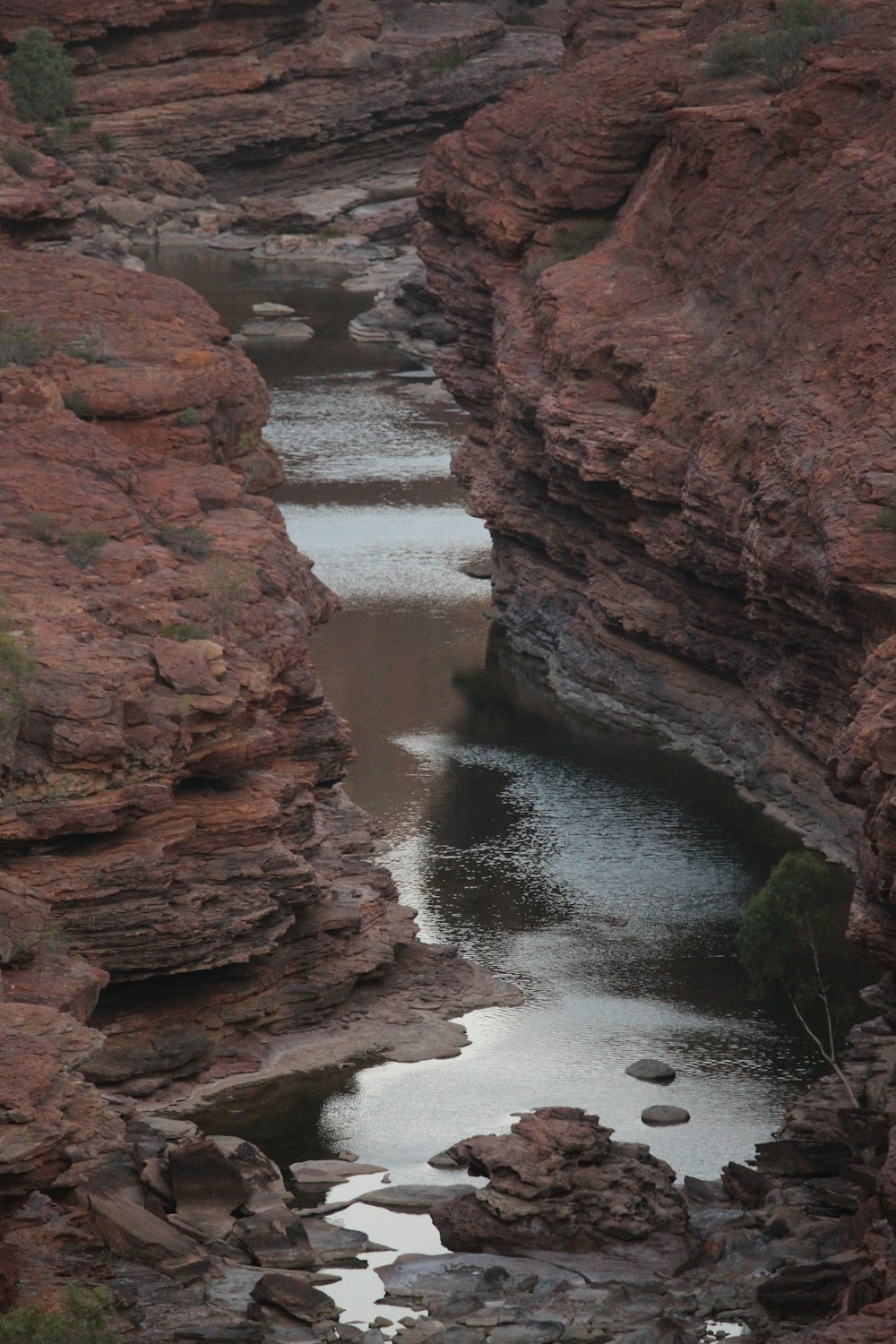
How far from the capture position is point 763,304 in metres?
57.9

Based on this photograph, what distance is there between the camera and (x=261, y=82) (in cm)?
12544

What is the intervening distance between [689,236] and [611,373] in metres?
4.74

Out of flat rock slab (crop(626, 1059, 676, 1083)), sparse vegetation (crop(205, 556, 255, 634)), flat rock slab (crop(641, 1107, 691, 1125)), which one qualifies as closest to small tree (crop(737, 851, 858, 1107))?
flat rock slab (crop(626, 1059, 676, 1083))

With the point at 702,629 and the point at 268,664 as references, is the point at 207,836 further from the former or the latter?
the point at 702,629

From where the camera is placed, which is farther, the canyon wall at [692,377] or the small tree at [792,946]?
the canyon wall at [692,377]

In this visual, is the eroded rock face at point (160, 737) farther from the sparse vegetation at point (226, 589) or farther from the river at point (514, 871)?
the river at point (514, 871)

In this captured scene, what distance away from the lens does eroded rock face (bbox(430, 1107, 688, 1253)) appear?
32625 millimetres

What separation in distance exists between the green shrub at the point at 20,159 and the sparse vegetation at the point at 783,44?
21.3m

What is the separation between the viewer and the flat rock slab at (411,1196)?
33844 millimetres

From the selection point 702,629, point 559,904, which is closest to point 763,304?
point 702,629

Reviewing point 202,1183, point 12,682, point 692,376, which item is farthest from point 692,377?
point 202,1183

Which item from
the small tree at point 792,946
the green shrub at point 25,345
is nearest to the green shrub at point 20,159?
the green shrub at point 25,345

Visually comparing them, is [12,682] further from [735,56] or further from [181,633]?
[735,56]

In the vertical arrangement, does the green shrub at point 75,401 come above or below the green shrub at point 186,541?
above
